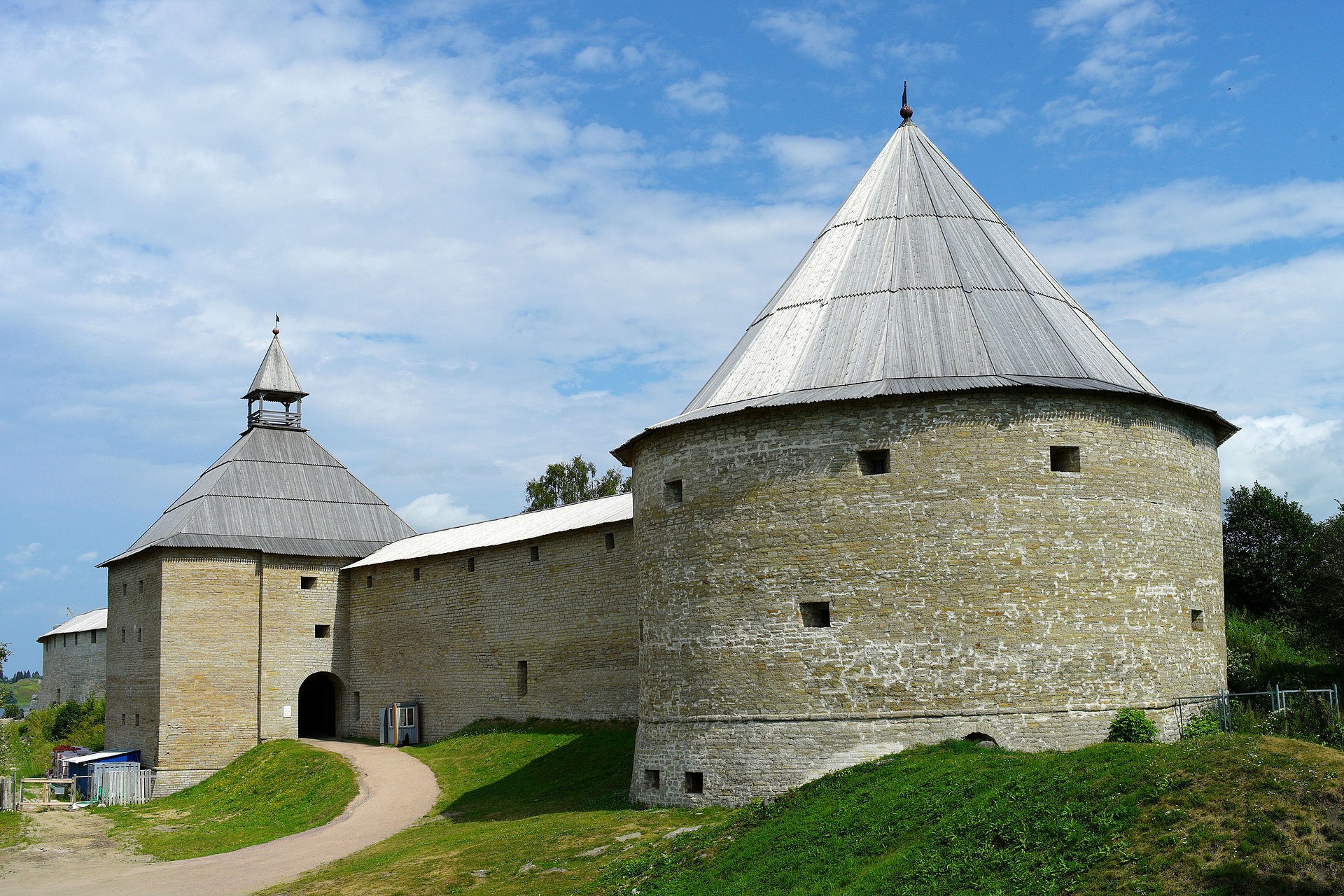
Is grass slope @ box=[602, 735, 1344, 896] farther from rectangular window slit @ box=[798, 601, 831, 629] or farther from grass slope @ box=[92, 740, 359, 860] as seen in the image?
grass slope @ box=[92, 740, 359, 860]

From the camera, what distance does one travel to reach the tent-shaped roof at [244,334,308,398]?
39.1 m

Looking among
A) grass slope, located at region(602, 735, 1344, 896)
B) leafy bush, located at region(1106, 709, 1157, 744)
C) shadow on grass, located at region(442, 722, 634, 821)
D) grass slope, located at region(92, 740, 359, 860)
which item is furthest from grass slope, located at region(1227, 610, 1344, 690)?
grass slope, located at region(92, 740, 359, 860)

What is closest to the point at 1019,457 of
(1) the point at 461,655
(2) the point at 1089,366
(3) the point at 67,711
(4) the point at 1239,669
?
(2) the point at 1089,366

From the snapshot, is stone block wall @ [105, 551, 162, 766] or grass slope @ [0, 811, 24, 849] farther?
stone block wall @ [105, 551, 162, 766]

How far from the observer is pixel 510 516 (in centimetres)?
3172

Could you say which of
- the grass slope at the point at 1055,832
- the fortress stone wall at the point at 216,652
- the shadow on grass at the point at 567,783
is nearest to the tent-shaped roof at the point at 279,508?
the fortress stone wall at the point at 216,652

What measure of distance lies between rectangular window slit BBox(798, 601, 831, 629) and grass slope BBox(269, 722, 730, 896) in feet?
9.31

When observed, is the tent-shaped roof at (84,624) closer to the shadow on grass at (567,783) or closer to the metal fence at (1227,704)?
the shadow on grass at (567,783)

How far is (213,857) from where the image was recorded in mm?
20594

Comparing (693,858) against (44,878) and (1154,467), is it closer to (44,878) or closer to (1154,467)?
(1154,467)

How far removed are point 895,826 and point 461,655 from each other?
59.7 feet

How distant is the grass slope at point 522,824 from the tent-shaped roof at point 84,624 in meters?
36.6

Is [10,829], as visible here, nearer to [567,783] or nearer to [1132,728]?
[567,783]

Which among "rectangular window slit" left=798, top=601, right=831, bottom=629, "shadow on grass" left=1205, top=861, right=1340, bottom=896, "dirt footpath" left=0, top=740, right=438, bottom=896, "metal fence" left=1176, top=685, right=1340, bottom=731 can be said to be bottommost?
"dirt footpath" left=0, top=740, right=438, bottom=896
